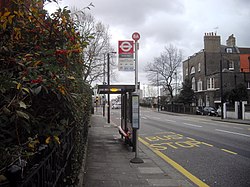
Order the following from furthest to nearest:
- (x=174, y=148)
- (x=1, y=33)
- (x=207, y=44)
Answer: (x=207, y=44), (x=174, y=148), (x=1, y=33)

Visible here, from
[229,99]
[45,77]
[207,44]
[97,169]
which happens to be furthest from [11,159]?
[207,44]

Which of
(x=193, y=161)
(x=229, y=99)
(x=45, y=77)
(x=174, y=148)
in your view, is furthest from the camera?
(x=229, y=99)

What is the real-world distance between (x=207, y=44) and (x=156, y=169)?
52.3 m

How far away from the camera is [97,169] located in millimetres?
6988

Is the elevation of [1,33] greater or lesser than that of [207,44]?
lesser

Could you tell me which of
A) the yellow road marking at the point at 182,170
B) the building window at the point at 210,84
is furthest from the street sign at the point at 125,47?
the building window at the point at 210,84

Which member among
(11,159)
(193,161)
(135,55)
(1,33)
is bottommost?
(193,161)

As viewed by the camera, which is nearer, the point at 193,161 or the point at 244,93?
the point at 193,161

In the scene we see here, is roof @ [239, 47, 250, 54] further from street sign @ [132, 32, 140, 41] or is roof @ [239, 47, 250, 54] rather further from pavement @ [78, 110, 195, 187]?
street sign @ [132, 32, 140, 41]

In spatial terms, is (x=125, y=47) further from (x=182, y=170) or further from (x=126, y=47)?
(x=182, y=170)

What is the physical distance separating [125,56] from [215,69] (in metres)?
50.2

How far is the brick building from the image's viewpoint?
1987 inches

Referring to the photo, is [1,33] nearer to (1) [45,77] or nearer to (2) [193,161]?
(1) [45,77]

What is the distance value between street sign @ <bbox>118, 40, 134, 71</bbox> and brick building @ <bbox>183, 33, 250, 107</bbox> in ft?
142
